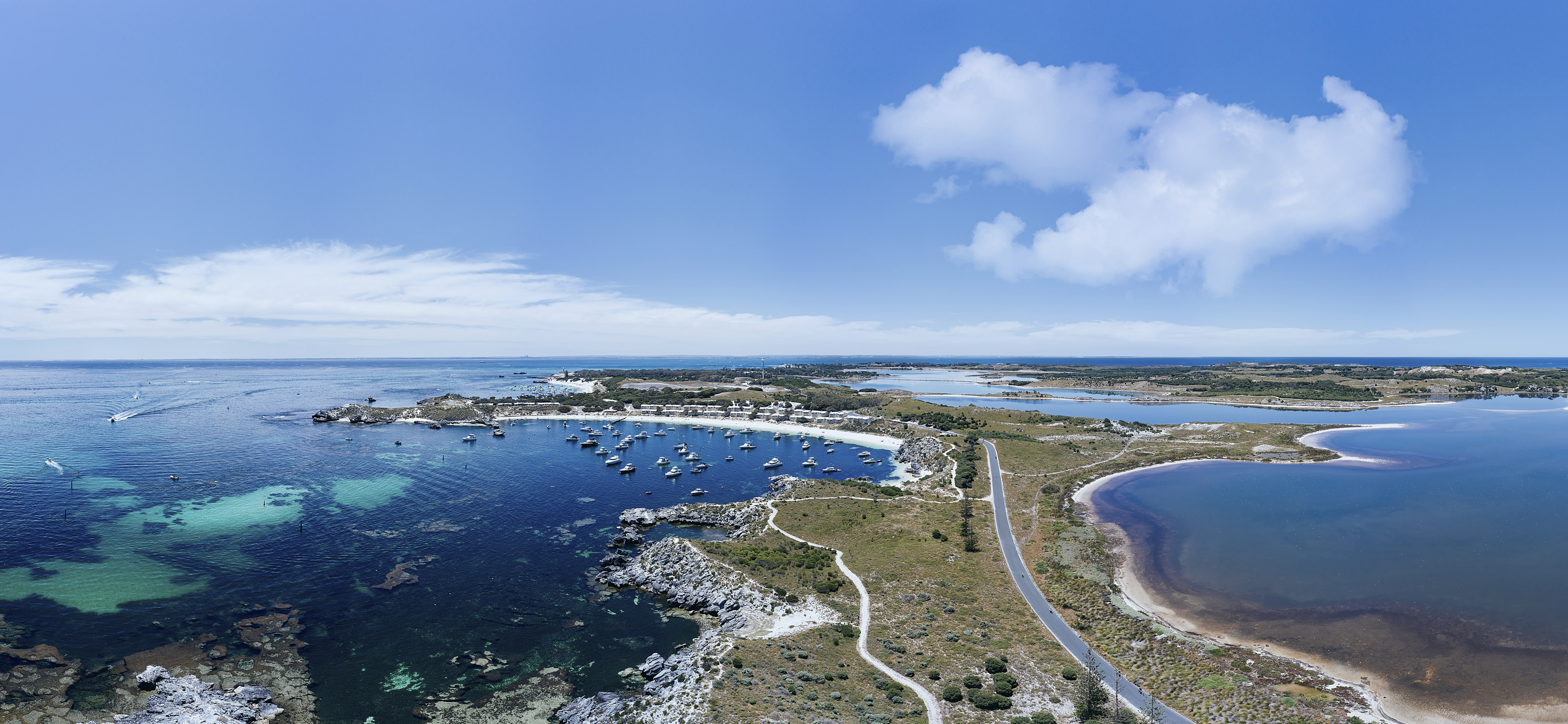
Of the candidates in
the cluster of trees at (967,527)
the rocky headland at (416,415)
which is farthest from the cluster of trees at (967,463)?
the rocky headland at (416,415)

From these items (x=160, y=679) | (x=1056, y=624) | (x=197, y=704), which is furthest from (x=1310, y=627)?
(x=160, y=679)

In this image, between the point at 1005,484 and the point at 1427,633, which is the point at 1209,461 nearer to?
the point at 1005,484

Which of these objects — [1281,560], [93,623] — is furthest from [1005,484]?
[93,623]

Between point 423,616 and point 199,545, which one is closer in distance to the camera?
point 423,616

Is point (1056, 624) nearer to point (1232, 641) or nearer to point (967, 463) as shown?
point (1232, 641)

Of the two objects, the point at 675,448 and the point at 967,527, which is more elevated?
the point at 967,527
